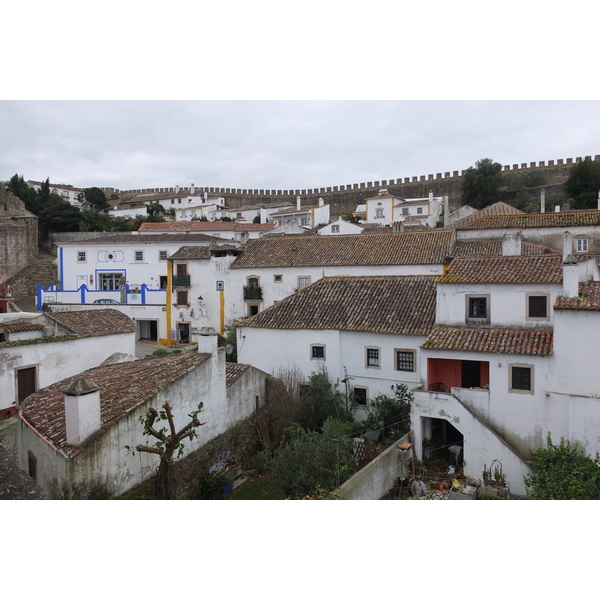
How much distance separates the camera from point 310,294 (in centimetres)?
1744

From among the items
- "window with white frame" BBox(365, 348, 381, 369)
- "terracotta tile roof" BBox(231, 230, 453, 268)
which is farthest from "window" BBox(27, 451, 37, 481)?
"terracotta tile roof" BBox(231, 230, 453, 268)

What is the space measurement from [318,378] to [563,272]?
7.08 meters

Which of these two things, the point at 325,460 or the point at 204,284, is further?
the point at 204,284

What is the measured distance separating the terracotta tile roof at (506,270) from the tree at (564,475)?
163 inches

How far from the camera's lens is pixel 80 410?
23.0 ft

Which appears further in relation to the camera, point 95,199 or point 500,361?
point 95,199

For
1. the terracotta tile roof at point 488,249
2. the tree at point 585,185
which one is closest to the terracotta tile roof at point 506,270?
the terracotta tile roof at point 488,249

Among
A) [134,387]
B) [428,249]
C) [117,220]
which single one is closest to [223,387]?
[134,387]

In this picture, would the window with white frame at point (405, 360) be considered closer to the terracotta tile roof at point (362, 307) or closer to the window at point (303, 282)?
the terracotta tile roof at point (362, 307)

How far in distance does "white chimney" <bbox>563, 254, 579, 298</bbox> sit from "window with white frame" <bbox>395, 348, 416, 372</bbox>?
4531 millimetres

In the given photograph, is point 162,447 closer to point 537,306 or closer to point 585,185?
point 537,306

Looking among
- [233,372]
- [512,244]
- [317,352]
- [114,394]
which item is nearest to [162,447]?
[114,394]

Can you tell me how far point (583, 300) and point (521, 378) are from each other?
220cm

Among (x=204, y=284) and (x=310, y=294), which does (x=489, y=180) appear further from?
(x=310, y=294)
